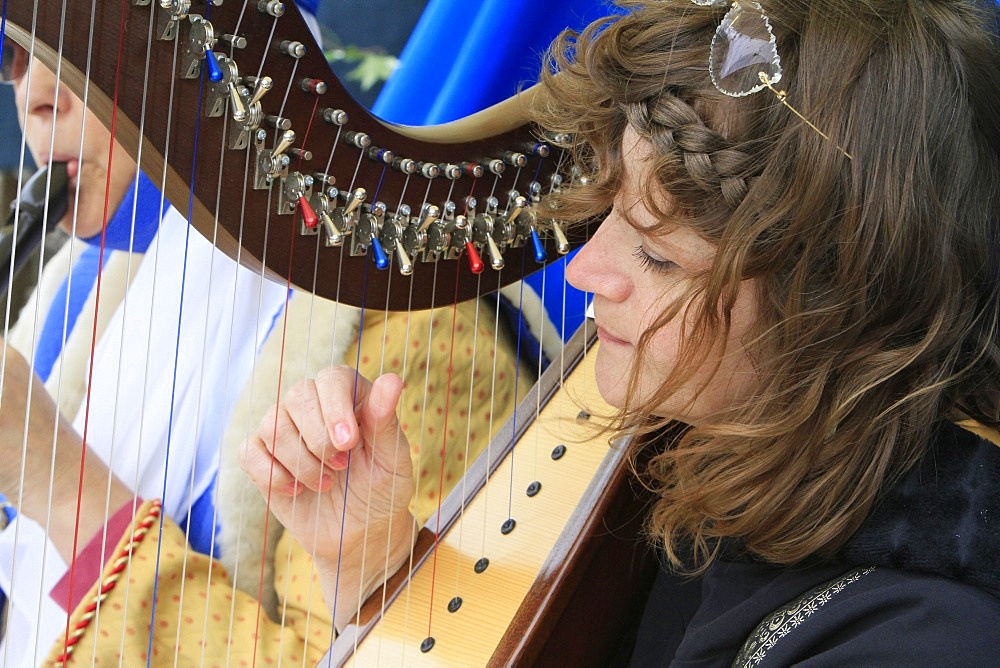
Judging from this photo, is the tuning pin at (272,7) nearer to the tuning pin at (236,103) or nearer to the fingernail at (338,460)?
the tuning pin at (236,103)

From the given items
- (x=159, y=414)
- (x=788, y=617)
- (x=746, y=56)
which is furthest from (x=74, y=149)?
A: (x=788, y=617)

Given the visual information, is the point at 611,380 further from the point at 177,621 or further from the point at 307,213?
the point at 177,621

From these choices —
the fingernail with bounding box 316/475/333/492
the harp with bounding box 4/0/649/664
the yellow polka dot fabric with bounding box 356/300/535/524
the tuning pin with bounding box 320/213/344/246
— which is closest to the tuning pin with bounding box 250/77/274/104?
the harp with bounding box 4/0/649/664

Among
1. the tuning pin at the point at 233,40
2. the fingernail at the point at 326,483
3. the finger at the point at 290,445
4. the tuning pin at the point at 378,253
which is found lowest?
the fingernail at the point at 326,483

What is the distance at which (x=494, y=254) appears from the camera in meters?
1.06

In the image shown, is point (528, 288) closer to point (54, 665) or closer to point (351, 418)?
point (351, 418)

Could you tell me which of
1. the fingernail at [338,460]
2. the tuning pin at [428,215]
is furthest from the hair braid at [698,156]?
the fingernail at [338,460]

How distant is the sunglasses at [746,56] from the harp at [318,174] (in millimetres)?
301

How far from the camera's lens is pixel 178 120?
0.74m

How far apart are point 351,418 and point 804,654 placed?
0.50 m

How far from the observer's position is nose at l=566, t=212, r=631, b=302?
86 cm

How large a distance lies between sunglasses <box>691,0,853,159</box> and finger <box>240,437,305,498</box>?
604mm

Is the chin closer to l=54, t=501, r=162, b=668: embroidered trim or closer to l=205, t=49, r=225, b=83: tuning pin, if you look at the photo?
l=205, t=49, r=225, b=83: tuning pin

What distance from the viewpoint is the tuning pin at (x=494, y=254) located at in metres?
1.05
